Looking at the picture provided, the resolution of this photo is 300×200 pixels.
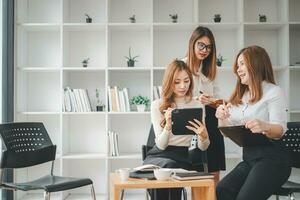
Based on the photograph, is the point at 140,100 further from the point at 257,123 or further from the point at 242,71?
the point at 257,123

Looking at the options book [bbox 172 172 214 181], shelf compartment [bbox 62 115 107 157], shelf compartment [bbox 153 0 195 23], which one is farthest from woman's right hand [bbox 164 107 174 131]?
shelf compartment [bbox 153 0 195 23]

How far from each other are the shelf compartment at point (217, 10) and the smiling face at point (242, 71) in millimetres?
1788

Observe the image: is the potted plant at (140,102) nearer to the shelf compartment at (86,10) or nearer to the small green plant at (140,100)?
the small green plant at (140,100)

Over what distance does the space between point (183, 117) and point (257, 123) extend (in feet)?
1.53

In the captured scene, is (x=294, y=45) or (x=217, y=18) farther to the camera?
(x=294, y=45)

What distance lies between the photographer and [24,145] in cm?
315

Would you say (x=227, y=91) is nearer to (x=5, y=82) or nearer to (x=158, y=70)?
(x=158, y=70)

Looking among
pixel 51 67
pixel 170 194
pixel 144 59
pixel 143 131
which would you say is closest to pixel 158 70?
pixel 144 59

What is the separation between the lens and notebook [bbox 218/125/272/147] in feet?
7.31

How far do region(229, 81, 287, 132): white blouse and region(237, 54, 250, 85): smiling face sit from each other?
102 millimetres

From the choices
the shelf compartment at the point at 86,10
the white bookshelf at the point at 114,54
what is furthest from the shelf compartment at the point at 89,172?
the shelf compartment at the point at 86,10

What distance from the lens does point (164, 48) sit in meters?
4.19

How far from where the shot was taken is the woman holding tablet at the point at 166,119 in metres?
2.60

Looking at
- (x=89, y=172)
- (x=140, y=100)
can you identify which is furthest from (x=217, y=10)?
(x=89, y=172)
